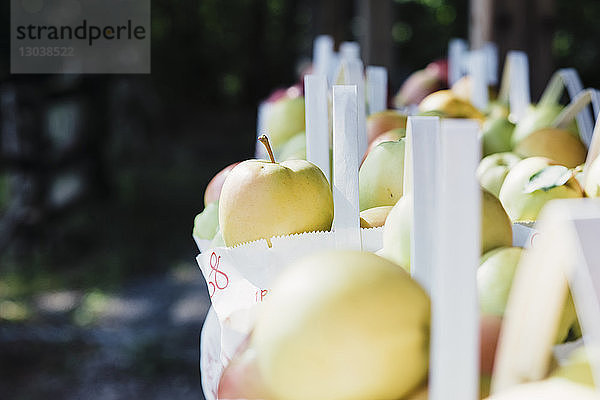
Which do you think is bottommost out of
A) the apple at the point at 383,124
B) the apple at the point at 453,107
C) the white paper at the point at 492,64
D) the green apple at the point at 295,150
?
the green apple at the point at 295,150

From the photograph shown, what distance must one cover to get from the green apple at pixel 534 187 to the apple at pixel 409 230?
0.60ft

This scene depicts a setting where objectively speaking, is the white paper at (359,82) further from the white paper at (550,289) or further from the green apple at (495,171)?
the white paper at (550,289)

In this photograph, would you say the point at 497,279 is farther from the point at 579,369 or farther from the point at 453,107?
the point at 453,107

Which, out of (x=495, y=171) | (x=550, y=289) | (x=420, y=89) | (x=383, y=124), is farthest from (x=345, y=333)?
(x=420, y=89)

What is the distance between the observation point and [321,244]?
83 centimetres

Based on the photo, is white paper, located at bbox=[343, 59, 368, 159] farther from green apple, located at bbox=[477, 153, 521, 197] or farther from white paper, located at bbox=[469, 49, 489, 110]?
white paper, located at bbox=[469, 49, 489, 110]

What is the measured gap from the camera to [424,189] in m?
0.61

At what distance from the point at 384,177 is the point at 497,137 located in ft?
1.77

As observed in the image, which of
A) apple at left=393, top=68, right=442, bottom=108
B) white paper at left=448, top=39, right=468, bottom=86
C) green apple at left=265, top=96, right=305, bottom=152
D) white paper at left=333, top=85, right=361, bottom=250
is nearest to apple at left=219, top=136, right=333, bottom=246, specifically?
white paper at left=333, top=85, right=361, bottom=250

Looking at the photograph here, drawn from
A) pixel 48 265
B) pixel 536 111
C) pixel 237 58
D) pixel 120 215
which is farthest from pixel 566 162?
pixel 237 58

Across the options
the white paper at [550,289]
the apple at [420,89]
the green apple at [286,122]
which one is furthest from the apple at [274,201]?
the apple at [420,89]

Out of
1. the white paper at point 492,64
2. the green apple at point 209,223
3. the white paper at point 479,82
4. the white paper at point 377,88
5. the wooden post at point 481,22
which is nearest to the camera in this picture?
the green apple at point 209,223

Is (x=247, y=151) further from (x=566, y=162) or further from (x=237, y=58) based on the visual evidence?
(x=566, y=162)

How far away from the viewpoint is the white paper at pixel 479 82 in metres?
1.92
